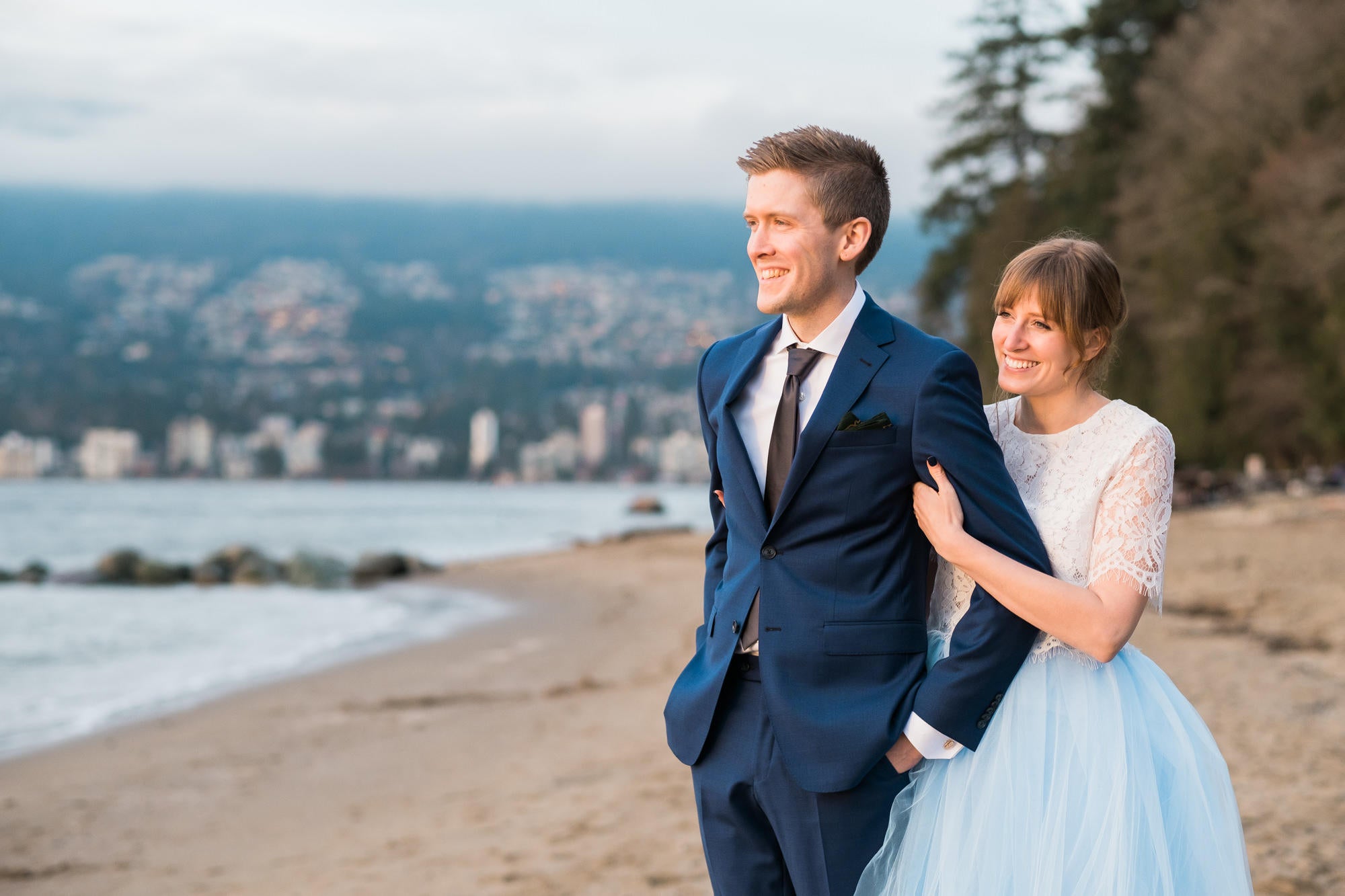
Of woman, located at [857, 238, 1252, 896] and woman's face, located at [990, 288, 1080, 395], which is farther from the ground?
woman's face, located at [990, 288, 1080, 395]

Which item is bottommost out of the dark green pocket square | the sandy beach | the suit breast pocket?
the sandy beach

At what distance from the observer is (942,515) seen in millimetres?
2178

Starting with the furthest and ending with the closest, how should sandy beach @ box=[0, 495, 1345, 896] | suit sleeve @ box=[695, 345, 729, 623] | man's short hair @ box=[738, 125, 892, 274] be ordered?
sandy beach @ box=[0, 495, 1345, 896] → suit sleeve @ box=[695, 345, 729, 623] → man's short hair @ box=[738, 125, 892, 274]

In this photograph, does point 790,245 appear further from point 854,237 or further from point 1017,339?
point 1017,339

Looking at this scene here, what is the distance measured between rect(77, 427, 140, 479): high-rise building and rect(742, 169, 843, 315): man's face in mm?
118376

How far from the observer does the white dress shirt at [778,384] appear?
7.72ft

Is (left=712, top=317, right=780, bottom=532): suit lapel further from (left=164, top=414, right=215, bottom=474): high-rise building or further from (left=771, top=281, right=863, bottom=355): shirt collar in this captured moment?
(left=164, top=414, right=215, bottom=474): high-rise building

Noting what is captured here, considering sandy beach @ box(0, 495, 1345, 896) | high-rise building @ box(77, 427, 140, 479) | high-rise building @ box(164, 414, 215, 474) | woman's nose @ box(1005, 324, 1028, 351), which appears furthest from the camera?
high-rise building @ box(164, 414, 215, 474)

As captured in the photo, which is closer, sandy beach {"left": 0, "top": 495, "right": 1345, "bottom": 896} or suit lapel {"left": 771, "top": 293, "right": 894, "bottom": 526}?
suit lapel {"left": 771, "top": 293, "right": 894, "bottom": 526}

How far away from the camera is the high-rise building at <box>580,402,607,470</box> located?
124 meters

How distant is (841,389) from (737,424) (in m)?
0.25

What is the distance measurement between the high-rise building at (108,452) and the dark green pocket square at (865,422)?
118536 mm

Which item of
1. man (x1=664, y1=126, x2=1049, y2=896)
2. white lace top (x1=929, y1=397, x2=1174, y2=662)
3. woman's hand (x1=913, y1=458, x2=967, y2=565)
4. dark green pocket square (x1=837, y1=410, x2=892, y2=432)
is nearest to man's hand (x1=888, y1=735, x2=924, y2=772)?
man (x1=664, y1=126, x2=1049, y2=896)

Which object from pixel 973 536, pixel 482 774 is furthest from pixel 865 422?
pixel 482 774
